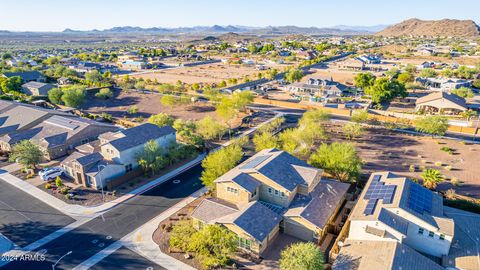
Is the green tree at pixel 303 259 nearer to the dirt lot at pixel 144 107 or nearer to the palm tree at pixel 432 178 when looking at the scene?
the palm tree at pixel 432 178

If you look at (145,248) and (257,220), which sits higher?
(257,220)

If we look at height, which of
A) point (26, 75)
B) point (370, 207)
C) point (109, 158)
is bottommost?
point (109, 158)

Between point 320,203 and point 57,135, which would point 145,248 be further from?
point 57,135

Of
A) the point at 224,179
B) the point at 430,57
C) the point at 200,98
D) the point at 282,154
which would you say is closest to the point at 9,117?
the point at 200,98

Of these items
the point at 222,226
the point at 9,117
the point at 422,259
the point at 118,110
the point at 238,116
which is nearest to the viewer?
the point at 422,259

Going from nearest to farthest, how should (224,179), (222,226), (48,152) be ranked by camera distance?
(222,226) < (224,179) < (48,152)

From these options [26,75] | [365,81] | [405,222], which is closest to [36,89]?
[26,75]

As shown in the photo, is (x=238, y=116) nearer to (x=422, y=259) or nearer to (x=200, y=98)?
(x=200, y=98)
